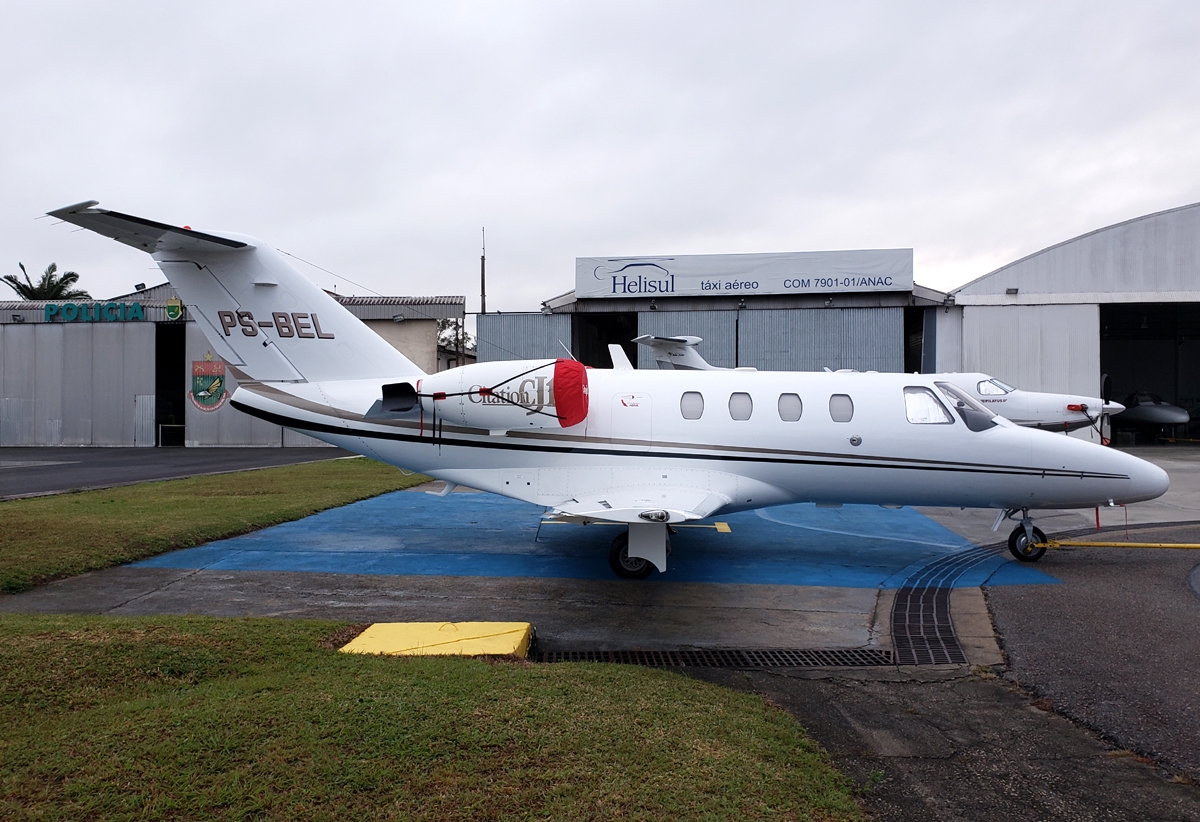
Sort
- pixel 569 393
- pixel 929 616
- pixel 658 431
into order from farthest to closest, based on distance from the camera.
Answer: pixel 658 431 < pixel 569 393 < pixel 929 616

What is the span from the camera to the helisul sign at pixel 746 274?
95.7 ft

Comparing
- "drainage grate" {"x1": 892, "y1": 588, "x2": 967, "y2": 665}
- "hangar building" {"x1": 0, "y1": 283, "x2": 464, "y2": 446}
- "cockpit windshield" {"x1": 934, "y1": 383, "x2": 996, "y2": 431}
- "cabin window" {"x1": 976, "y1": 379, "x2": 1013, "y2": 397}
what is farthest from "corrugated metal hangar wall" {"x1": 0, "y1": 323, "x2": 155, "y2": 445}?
"drainage grate" {"x1": 892, "y1": 588, "x2": 967, "y2": 665}

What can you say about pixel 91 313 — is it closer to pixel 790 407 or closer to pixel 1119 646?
pixel 790 407

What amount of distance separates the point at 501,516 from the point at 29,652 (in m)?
8.75

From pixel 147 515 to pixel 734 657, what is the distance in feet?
35.8

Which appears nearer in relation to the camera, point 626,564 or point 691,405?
point 626,564

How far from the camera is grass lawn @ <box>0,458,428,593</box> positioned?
8.86m

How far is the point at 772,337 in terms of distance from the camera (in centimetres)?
3014

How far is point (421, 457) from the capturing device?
31.4 feet

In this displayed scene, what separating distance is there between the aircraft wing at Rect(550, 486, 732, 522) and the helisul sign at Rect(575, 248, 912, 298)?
74.1 ft

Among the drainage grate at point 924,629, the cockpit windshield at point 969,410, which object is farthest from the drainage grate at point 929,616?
the cockpit windshield at point 969,410

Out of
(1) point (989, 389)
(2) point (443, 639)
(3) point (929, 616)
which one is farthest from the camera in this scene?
(1) point (989, 389)

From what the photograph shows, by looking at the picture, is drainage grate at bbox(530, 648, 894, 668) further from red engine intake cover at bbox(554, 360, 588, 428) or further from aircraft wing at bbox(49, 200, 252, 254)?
aircraft wing at bbox(49, 200, 252, 254)

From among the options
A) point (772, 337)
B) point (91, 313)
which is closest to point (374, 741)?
point (772, 337)
